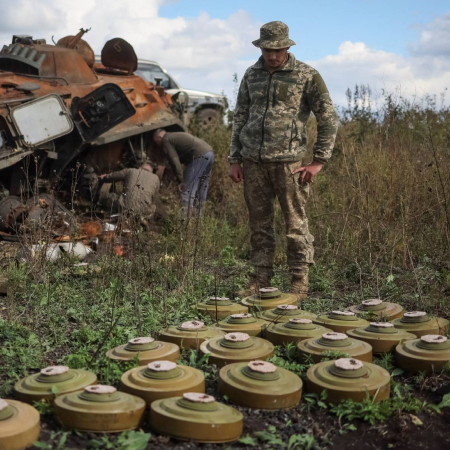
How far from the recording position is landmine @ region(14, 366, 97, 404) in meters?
3.51

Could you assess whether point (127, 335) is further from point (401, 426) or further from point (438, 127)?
point (438, 127)

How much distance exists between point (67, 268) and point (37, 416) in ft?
10.7

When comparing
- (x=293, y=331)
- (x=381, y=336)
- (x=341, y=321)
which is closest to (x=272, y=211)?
(x=341, y=321)

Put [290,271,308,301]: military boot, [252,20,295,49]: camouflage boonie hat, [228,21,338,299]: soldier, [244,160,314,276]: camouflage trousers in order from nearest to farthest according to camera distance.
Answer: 1. [252,20,295,49]: camouflage boonie hat
2. [228,21,338,299]: soldier
3. [244,160,314,276]: camouflage trousers
4. [290,271,308,301]: military boot

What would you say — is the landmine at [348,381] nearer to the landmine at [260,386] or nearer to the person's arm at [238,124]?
the landmine at [260,386]

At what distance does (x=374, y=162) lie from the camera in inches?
332

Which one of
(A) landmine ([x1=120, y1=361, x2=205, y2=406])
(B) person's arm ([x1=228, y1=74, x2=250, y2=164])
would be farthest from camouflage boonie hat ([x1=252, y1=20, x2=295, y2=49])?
(A) landmine ([x1=120, y1=361, x2=205, y2=406])

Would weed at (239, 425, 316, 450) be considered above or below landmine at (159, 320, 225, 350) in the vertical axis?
below

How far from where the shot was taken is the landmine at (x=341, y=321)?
475cm

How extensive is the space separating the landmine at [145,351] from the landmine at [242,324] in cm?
60

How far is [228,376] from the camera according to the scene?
3.77m

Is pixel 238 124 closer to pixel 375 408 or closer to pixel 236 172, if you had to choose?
pixel 236 172

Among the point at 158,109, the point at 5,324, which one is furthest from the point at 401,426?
the point at 158,109

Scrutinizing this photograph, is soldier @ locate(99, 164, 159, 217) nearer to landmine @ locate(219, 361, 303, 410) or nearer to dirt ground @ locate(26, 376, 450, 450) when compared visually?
landmine @ locate(219, 361, 303, 410)
